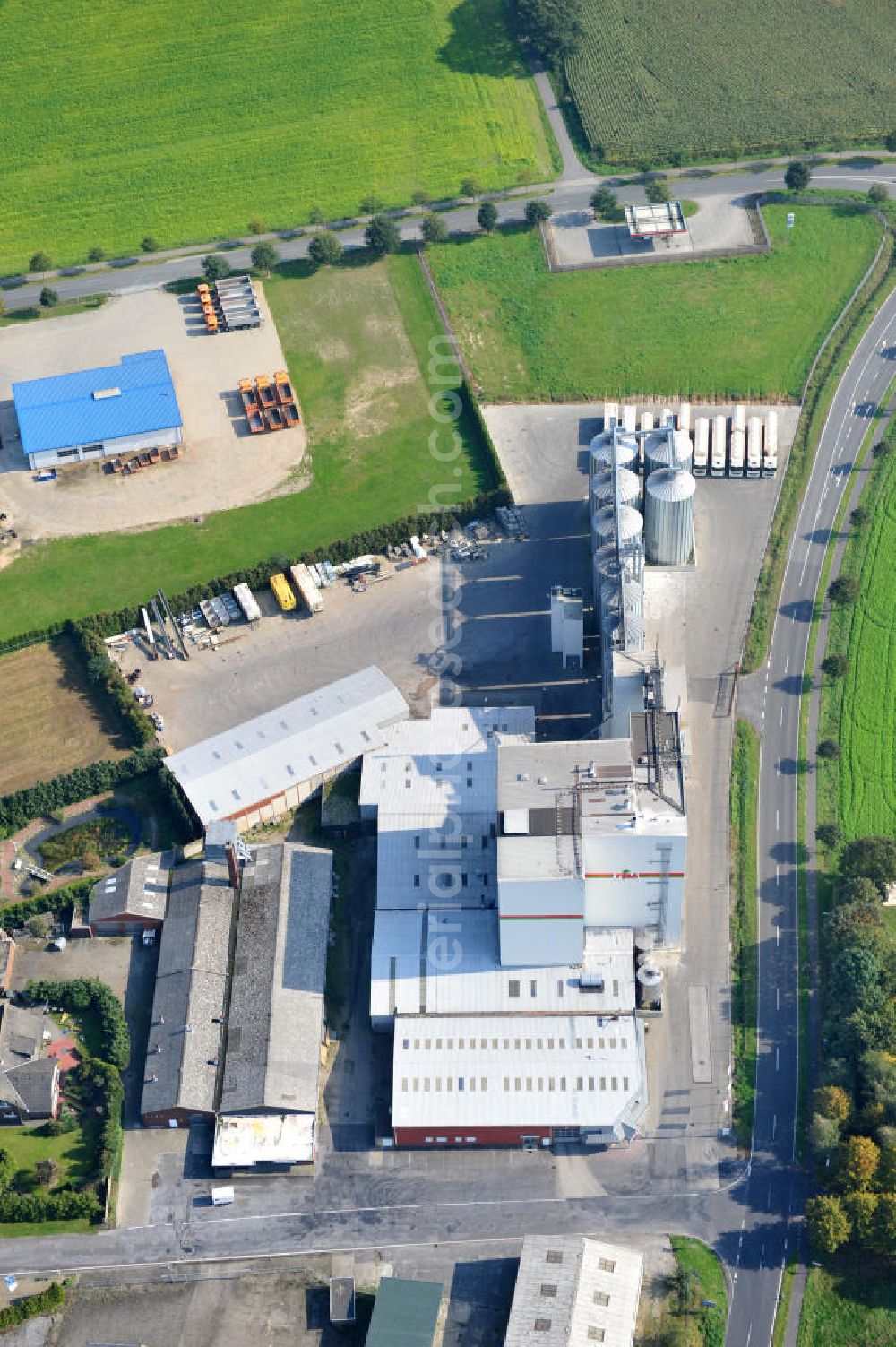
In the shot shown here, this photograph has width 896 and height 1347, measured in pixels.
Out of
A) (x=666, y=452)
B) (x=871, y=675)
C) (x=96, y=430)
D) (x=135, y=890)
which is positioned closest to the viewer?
(x=135, y=890)

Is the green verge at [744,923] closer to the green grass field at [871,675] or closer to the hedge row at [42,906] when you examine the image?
the green grass field at [871,675]

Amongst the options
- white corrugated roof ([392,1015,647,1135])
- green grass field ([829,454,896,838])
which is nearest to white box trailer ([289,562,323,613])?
white corrugated roof ([392,1015,647,1135])

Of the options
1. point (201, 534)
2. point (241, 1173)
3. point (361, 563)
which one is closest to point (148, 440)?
point (201, 534)

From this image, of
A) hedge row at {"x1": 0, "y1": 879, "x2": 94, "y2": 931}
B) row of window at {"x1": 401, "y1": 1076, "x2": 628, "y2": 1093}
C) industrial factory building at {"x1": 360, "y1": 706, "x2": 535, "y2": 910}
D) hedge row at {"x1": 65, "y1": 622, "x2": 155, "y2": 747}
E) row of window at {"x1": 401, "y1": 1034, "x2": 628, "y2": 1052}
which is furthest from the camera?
hedge row at {"x1": 65, "y1": 622, "x2": 155, "y2": 747}

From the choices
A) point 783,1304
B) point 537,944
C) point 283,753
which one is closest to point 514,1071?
point 537,944

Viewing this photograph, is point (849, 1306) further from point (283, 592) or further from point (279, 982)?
point (283, 592)

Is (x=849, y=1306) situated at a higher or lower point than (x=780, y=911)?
lower

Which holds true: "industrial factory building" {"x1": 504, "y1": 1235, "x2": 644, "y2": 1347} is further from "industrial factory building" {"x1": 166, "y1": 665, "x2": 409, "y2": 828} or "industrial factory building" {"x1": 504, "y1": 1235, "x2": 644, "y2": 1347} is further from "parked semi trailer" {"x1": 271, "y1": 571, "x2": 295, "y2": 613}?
"parked semi trailer" {"x1": 271, "y1": 571, "x2": 295, "y2": 613}
